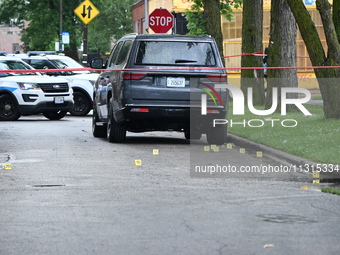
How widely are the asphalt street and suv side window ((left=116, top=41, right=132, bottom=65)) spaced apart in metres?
2.03

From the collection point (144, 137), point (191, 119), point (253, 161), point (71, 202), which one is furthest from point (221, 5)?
point (71, 202)

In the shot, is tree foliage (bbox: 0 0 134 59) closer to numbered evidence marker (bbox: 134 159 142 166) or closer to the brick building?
numbered evidence marker (bbox: 134 159 142 166)

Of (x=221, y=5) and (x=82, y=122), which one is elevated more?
(x=221, y=5)

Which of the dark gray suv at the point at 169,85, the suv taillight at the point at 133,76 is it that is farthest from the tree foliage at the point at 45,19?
the suv taillight at the point at 133,76

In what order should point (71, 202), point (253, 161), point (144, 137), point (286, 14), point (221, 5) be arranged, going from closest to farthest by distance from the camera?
point (71, 202)
point (253, 161)
point (144, 137)
point (286, 14)
point (221, 5)

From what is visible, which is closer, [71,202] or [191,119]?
[71,202]

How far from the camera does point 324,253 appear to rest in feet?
21.6

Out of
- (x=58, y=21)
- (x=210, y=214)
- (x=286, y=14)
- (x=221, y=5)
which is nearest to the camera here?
(x=210, y=214)

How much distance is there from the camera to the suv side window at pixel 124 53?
1579 centimetres

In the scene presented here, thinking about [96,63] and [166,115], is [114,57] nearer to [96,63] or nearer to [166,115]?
[96,63]

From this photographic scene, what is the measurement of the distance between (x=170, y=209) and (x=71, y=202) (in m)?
1.07

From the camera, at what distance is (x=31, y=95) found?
23656 millimetres

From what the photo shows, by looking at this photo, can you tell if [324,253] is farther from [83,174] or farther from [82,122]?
[82,122]

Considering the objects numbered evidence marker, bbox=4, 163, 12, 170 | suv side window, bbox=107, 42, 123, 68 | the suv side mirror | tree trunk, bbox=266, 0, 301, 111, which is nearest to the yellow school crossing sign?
tree trunk, bbox=266, 0, 301, 111
